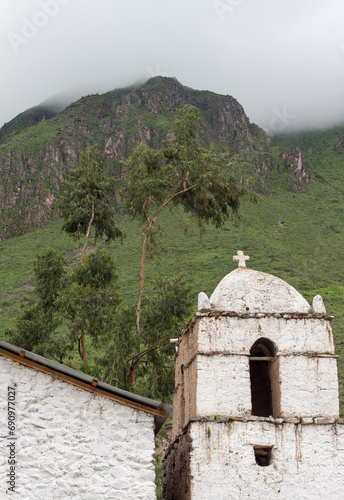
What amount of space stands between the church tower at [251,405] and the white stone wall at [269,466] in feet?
0.05

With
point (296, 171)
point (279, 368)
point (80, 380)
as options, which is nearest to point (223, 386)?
point (279, 368)

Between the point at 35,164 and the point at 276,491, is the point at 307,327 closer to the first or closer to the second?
the point at 276,491

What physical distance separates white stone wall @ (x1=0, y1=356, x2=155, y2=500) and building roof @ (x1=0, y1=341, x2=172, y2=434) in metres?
0.08

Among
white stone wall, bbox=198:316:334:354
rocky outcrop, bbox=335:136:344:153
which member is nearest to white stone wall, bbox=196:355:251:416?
white stone wall, bbox=198:316:334:354

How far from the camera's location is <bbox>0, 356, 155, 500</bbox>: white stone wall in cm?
743

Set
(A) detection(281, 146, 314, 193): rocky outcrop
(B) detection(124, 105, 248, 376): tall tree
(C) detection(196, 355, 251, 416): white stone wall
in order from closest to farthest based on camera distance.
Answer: (C) detection(196, 355, 251, 416): white stone wall, (B) detection(124, 105, 248, 376): tall tree, (A) detection(281, 146, 314, 193): rocky outcrop

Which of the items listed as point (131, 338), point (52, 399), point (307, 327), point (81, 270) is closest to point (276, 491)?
point (307, 327)

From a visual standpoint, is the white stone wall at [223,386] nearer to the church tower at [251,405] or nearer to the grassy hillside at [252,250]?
the church tower at [251,405]

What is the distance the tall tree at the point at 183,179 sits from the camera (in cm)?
1723

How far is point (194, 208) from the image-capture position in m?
17.9

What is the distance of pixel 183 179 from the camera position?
57.5ft

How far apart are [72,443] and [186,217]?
19072 mm

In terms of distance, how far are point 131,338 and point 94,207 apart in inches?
209

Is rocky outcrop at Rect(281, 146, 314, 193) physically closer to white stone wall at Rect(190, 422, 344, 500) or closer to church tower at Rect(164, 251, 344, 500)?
church tower at Rect(164, 251, 344, 500)
